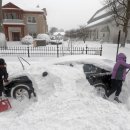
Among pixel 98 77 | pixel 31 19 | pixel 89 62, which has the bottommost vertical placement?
pixel 98 77

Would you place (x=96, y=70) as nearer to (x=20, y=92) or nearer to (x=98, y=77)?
(x=98, y=77)

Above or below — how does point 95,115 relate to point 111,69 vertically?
below

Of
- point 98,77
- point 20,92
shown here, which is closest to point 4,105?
point 20,92

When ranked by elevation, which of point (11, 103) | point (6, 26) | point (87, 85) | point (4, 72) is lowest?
point (11, 103)

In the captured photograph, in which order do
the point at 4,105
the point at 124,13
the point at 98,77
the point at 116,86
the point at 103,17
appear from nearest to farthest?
the point at 4,105 → the point at 116,86 → the point at 98,77 → the point at 124,13 → the point at 103,17

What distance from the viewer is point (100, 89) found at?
5645 mm

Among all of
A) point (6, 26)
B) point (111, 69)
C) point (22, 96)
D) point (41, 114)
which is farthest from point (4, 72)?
point (6, 26)

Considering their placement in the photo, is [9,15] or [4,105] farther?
[9,15]

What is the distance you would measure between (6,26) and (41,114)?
31538 millimetres

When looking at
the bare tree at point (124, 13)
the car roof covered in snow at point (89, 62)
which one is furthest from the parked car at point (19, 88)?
the bare tree at point (124, 13)

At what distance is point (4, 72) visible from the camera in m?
5.31

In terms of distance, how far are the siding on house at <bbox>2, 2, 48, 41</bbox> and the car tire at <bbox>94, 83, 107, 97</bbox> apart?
3024cm

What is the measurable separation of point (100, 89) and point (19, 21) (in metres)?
30.6

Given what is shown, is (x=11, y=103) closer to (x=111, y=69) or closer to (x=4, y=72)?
(x=4, y=72)
